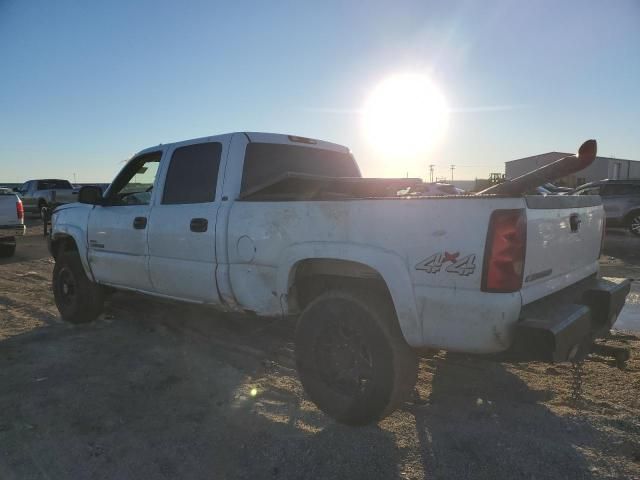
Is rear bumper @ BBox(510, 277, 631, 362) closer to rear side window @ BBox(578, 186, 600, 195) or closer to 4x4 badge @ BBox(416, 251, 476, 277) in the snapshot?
4x4 badge @ BBox(416, 251, 476, 277)

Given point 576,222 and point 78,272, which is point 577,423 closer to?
point 576,222

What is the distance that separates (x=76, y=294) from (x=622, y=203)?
15508 mm

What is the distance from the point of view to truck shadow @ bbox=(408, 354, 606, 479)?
275 cm

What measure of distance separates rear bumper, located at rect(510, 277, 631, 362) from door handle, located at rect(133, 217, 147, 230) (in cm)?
346

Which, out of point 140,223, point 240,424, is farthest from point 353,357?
point 140,223

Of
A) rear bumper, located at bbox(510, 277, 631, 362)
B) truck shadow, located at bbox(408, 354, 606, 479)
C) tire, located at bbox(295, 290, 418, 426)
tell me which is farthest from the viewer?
tire, located at bbox(295, 290, 418, 426)

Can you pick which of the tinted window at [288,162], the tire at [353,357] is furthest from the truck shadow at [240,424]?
the tinted window at [288,162]

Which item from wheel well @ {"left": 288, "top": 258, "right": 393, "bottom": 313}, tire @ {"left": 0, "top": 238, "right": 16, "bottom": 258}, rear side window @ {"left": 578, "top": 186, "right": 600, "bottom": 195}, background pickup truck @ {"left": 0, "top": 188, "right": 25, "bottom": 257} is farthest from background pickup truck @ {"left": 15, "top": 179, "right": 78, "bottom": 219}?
wheel well @ {"left": 288, "top": 258, "right": 393, "bottom": 313}

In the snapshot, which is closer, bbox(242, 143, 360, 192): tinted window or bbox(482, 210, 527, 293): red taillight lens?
bbox(482, 210, 527, 293): red taillight lens

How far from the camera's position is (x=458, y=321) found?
2.71m

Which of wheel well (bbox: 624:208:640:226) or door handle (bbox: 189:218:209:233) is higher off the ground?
door handle (bbox: 189:218:209:233)

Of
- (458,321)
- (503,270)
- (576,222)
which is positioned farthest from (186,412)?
(576,222)

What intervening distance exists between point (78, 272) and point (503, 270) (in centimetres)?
492

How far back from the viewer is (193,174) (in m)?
4.43
